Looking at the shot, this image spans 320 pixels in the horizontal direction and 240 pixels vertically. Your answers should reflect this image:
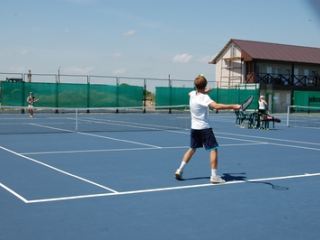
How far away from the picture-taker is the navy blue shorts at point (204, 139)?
7.70 metres

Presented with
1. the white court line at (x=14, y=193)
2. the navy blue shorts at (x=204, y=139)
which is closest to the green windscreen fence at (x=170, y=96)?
the navy blue shorts at (x=204, y=139)

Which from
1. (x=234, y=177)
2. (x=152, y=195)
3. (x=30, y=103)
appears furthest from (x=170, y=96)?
(x=152, y=195)

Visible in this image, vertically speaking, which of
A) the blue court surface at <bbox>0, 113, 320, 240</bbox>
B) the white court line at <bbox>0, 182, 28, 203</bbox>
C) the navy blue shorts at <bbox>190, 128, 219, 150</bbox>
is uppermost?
the navy blue shorts at <bbox>190, 128, 219, 150</bbox>

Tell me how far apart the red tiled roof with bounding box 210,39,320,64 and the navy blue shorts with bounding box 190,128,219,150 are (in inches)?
1638

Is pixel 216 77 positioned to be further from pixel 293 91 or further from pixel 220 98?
pixel 220 98

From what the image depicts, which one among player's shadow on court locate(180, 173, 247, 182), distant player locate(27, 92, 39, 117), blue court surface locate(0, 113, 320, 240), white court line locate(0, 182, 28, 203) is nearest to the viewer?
blue court surface locate(0, 113, 320, 240)

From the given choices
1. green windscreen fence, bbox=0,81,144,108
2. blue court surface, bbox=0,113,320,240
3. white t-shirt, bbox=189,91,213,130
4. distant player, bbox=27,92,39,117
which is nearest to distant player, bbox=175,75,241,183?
white t-shirt, bbox=189,91,213,130

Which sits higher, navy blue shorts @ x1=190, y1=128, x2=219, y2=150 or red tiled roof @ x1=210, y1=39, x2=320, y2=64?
red tiled roof @ x1=210, y1=39, x2=320, y2=64

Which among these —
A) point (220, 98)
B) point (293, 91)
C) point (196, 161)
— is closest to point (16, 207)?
point (196, 161)

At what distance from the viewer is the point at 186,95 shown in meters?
38.6

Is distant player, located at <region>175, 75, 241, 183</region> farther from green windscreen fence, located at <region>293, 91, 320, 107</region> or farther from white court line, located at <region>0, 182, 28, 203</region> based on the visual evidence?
green windscreen fence, located at <region>293, 91, 320, 107</region>

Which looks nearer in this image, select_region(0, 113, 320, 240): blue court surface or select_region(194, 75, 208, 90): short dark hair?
select_region(0, 113, 320, 240): blue court surface

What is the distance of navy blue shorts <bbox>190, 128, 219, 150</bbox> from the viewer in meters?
7.70

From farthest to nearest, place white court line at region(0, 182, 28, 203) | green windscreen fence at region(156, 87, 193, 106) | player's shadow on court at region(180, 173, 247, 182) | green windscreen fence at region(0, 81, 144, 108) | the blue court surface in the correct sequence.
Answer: green windscreen fence at region(156, 87, 193, 106)
green windscreen fence at region(0, 81, 144, 108)
player's shadow on court at region(180, 173, 247, 182)
white court line at region(0, 182, 28, 203)
the blue court surface
